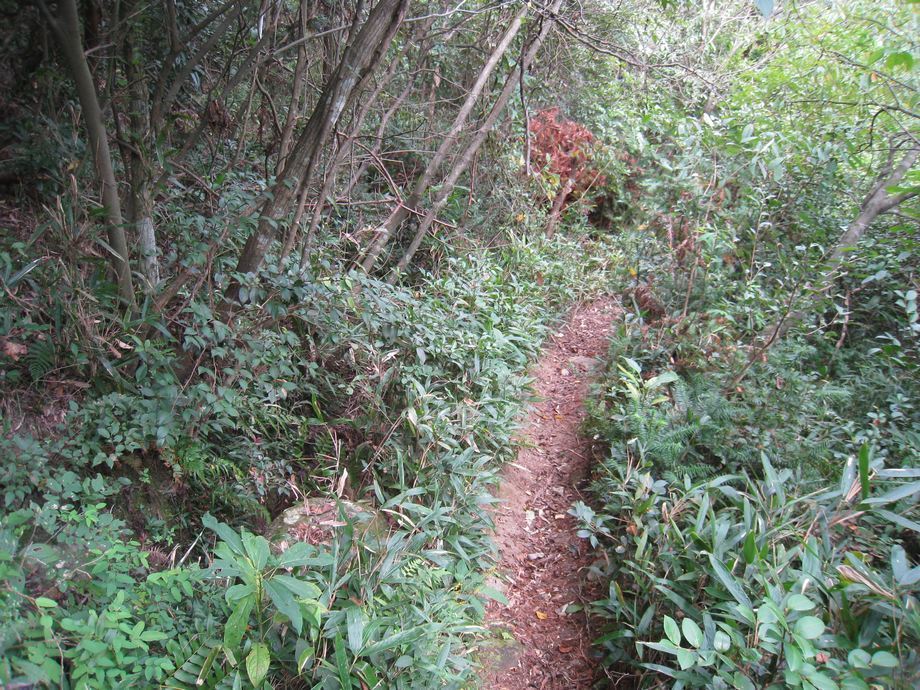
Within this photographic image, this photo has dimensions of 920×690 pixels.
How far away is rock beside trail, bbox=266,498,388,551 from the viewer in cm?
302

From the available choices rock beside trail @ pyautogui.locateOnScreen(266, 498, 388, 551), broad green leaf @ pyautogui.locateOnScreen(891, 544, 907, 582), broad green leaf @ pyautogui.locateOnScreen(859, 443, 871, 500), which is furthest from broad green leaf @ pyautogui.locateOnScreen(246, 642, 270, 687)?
broad green leaf @ pyautogui.locateOnScreen(859, 443, 871, 500)

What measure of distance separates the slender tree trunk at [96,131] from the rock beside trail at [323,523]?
1.45 meters

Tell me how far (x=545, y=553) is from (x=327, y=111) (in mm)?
3248

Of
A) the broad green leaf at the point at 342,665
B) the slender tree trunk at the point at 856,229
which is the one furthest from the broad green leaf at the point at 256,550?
the slender tree trunk at the point at 856,229

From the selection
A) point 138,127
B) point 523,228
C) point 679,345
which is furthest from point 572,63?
point 138,127

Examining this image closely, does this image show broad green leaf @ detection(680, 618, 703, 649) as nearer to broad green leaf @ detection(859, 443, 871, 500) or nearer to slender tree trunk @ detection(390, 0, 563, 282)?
broad green leaf @ detection(859, 443, 871, 500)

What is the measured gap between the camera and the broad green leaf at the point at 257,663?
211cm

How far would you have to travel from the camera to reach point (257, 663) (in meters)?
2.15

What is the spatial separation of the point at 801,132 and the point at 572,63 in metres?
3.83

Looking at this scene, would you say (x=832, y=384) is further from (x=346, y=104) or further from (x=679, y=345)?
(x=346, y=104)

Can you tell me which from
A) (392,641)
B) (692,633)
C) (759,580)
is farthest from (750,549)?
(392,641)

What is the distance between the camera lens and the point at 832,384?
4.52 metres

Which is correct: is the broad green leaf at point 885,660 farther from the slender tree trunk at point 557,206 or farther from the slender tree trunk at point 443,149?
the slender tree trunk at point 557,206

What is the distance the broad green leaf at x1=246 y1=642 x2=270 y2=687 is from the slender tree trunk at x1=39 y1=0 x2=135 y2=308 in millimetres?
1904
